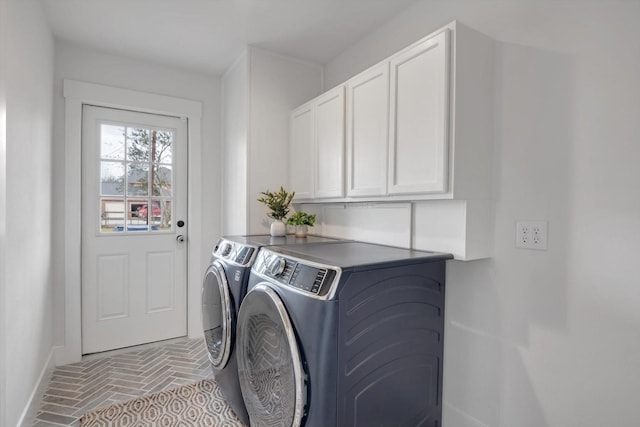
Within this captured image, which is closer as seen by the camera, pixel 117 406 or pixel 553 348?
pixel 553 348

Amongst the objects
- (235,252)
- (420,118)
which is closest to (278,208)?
(235,252)

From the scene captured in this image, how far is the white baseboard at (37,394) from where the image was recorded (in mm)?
1790

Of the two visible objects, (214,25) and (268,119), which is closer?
(214,25)

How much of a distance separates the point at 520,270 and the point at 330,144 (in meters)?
1.29

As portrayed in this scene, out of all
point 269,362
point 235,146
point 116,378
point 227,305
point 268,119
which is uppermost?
point 268,119

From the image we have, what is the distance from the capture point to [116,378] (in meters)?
2.35

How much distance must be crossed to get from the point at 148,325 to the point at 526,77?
3.25 meters

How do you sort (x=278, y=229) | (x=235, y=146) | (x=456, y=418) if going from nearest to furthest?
(x=456, y=418), (x=278, y=229), (x=235, y=146)

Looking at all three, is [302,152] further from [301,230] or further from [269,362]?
[269,362]

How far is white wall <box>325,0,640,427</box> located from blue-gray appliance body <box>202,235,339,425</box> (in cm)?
111

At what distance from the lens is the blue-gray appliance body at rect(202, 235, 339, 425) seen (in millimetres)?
1779

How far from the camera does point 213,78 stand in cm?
310

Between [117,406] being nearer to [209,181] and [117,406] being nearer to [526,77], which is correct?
[209,181]

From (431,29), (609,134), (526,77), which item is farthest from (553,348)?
(431,29)
